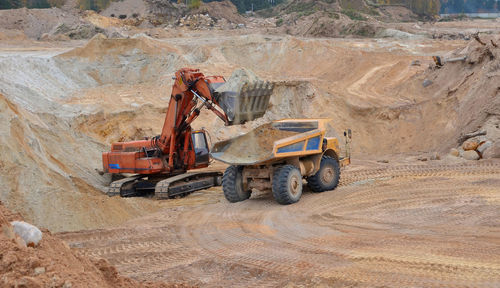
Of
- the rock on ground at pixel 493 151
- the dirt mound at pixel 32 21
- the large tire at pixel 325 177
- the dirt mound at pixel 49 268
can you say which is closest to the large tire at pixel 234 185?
the large tire at pixel 325 177

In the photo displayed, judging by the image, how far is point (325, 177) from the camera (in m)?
11.7

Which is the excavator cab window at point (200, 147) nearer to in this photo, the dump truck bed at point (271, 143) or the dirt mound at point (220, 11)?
the dump truck bed at point (271, 143)

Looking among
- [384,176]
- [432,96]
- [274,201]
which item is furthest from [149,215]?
[432,96]

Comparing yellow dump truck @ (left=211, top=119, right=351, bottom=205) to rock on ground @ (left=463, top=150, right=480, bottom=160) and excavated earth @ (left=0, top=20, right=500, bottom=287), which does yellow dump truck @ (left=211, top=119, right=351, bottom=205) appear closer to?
excavated earth @ (left=0, top=20, right=500, bottom=287)

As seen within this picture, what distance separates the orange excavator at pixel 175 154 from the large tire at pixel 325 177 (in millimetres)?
2485

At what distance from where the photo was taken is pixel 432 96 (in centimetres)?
1972

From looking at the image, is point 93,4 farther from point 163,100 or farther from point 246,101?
point 246,101

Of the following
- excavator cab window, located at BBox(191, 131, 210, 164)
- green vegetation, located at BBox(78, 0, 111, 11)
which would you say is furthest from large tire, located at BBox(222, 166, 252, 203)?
green vegetation, located at BBox(78, 0, 111, 11)

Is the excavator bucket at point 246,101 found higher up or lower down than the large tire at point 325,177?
higher up

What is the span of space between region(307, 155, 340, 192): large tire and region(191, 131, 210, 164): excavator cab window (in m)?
3.00

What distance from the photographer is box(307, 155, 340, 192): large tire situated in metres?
11.6

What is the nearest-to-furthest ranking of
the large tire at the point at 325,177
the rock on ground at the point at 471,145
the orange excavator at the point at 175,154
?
the large tire at the point at 325,177 → the orange excavator at the point at 175,154 → the rock on ground at the point at 471,145

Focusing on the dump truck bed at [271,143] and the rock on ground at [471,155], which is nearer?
the dump truck bed at [271,143]

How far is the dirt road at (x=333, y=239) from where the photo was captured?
6.36 m
